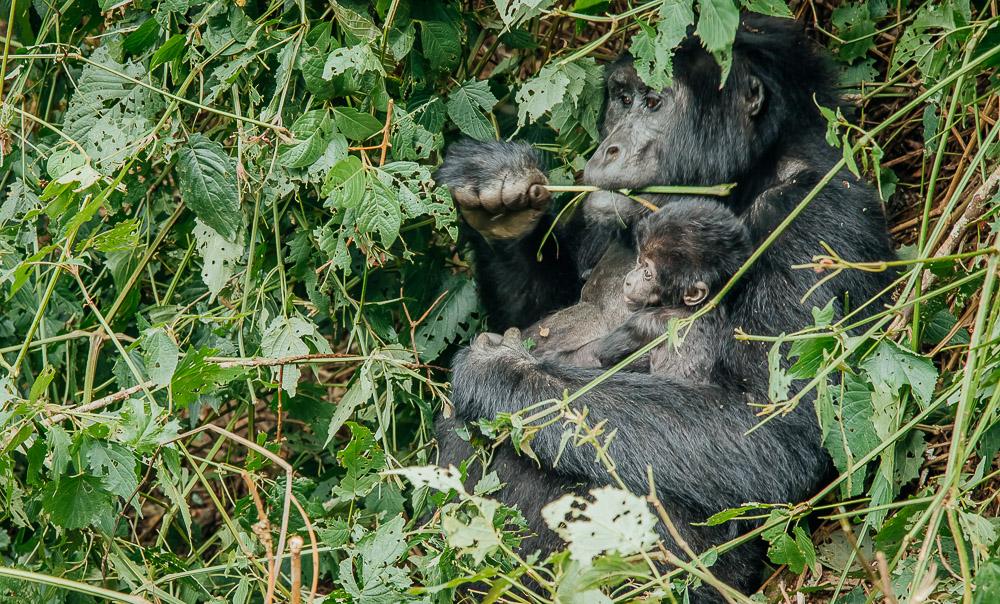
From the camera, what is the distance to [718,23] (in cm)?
271

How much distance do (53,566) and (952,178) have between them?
368cm

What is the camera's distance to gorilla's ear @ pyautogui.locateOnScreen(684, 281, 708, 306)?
349cm

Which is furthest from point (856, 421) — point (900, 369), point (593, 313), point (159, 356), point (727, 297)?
point (159, 356)

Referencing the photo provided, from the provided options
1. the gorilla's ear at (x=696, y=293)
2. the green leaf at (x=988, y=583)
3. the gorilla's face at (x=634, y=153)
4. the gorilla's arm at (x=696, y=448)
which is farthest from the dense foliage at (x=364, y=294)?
the gorilla's ear at (x=696, y=293)

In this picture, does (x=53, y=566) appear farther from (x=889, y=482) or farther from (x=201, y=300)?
(x=889, y=482)

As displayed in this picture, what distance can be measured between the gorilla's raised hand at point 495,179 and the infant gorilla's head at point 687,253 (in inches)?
19.0

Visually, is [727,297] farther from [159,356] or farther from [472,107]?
[159,356]

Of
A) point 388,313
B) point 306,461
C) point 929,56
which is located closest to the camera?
point 929,56

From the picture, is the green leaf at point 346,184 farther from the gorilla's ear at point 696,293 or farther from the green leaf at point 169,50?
the gorilla's ear at point 696,293

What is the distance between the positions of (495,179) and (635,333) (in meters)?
0.78

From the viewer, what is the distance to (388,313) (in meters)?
4.21

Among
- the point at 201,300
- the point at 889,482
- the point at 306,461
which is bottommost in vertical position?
the point at 306,461

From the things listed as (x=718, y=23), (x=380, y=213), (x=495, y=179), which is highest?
(x=718, y=23)

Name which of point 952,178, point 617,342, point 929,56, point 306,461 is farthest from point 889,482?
point 306,461
